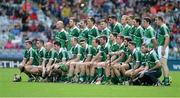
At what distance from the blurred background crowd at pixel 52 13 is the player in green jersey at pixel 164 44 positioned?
10.0m

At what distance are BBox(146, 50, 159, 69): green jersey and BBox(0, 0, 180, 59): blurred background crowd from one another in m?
10.8

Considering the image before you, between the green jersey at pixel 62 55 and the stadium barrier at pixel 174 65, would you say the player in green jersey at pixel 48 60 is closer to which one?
the green jersey at pixel 62 55

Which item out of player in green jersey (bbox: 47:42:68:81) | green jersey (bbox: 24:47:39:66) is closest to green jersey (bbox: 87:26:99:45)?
player in green jersey (bbox: 47:42:68:81)

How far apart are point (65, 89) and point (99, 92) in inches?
49.3

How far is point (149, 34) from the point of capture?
18.8 meters

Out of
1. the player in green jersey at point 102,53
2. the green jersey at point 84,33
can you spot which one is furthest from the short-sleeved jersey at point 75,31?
the player in green jersey at point 102,53

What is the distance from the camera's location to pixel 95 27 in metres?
20.4

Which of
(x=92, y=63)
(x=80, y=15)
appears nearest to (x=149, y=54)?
(x=92, y=63)

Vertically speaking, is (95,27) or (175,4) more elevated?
(175,4)

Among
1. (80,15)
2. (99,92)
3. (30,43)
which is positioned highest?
(80,15)

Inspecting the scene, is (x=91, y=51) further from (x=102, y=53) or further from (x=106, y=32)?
(x=106, y=32)

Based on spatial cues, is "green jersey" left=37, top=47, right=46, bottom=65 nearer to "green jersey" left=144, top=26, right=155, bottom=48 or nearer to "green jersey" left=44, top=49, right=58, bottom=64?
"green jersey" left=44, top=49, right=58, bottom=64

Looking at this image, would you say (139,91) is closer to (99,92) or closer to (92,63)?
(99,92)

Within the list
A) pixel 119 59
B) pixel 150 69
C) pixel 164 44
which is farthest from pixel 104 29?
pixel 150 69
